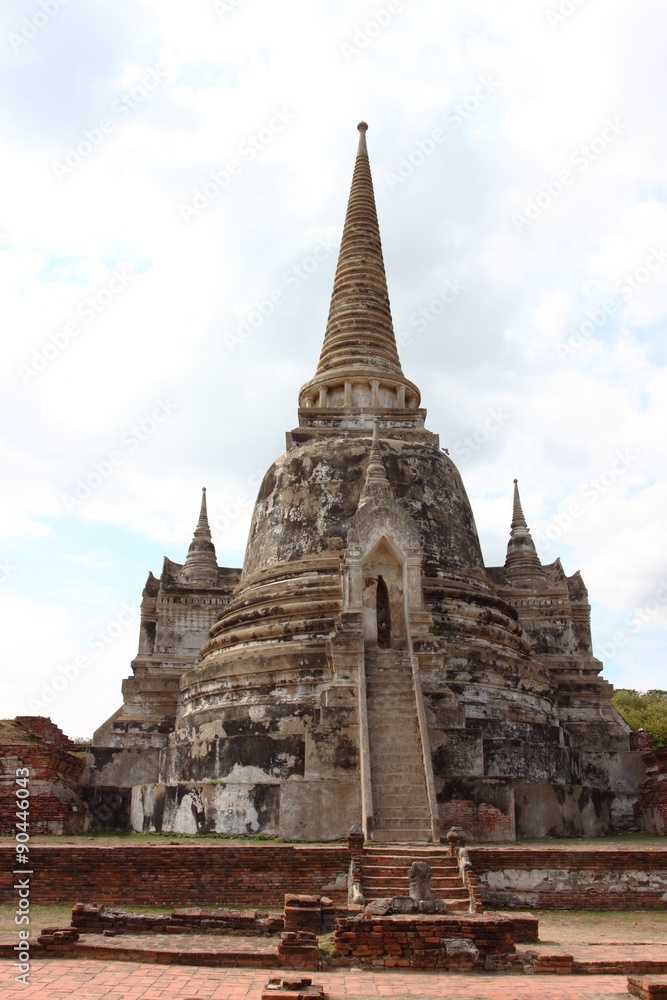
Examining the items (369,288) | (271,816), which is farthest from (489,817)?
(369,288)

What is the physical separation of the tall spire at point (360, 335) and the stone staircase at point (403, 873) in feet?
41.5

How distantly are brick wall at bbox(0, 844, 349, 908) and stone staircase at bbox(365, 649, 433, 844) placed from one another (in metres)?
1.21

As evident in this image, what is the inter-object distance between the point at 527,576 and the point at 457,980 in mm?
20342

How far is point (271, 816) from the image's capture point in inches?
533

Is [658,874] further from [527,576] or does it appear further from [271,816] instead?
[527,576]

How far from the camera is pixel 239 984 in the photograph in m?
6.92

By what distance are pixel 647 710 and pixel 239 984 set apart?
4133 cm

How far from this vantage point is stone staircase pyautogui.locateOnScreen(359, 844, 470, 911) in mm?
9945

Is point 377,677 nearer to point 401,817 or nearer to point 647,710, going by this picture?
point 401,817

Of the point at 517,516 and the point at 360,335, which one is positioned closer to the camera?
the point at 360,335

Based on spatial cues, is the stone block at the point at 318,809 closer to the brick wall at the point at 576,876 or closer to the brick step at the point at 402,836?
the brick step at the point at 402,836

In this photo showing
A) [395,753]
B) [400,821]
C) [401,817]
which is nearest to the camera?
[400,821]

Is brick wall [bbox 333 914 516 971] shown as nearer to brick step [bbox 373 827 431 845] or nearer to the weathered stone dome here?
brick step [bbox 373 827 431 845]

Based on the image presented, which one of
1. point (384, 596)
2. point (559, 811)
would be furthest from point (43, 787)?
point (559, 811)
